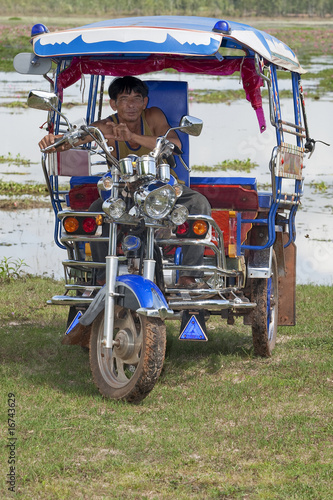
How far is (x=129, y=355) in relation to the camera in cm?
521

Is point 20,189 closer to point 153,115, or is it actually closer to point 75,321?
point 153,115

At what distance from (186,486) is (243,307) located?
2.05 meters

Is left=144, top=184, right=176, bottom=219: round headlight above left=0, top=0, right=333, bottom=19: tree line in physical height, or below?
below

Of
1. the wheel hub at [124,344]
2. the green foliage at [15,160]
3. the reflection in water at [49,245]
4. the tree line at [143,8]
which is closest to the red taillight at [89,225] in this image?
the wheel hub at [124,344]

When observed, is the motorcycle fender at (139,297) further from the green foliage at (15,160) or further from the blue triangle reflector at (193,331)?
the green foliage at (15,160)

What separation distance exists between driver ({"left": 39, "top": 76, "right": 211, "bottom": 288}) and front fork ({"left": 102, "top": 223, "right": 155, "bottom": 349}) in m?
0.43

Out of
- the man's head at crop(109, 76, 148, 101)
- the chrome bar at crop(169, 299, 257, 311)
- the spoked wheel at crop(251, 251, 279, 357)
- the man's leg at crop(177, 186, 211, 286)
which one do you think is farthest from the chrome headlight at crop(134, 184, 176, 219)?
the spoked wheel at crop(251, 251, 279, 357)

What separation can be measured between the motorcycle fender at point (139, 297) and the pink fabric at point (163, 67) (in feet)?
5.95

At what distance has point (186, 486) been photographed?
4039 mm

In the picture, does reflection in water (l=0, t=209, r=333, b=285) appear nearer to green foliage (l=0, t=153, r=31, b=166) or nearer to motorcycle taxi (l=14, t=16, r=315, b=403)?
motorcycle taxi (l=14, t=16, r=315, b=403)

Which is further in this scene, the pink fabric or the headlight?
the pink fabric

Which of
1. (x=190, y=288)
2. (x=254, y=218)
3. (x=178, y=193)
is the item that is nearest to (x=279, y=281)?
(x=254, y=218)

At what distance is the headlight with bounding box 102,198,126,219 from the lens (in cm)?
508

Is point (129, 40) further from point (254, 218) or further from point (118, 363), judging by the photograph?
point (118, 363)
